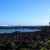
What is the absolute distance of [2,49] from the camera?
23078mm

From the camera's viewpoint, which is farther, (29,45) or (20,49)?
(29,45)

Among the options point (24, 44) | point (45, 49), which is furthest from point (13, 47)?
point (45, 49)

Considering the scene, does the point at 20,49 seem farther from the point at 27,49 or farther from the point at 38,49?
the point at 38,49

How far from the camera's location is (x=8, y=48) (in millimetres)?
23047

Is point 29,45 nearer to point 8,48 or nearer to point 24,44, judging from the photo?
point 24,44

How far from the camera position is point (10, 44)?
23.6 m

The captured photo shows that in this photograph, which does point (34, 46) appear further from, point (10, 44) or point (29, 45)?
point (10, 44)

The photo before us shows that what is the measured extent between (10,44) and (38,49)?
3.46m

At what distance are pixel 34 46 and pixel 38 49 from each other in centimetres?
91

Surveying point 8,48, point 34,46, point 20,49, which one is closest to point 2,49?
point 8,48

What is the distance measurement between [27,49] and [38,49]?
1441 millimetres

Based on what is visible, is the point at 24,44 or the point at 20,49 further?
the point at 24,44

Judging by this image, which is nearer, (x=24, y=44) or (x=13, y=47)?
(x=13, y=47)

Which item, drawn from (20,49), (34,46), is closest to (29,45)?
(34,46)
